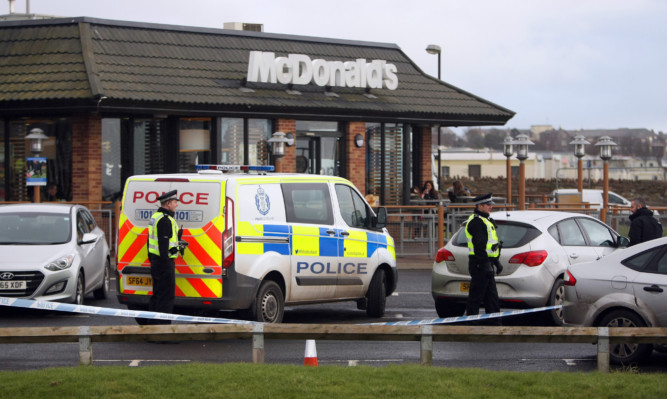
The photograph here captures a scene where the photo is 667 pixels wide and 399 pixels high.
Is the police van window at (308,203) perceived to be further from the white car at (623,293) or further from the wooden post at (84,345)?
the wooden post at (84,345)

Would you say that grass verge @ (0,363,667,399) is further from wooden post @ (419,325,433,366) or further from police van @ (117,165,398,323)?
police van @ (117,165,398,323)

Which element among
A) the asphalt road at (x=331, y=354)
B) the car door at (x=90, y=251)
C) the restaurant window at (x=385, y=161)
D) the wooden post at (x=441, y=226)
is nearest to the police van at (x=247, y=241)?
the asphalt road at (x=331, y=354)

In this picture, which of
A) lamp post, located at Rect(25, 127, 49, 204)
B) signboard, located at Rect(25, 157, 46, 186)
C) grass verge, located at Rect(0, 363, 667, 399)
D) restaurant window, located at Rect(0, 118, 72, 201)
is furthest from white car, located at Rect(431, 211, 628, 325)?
restaurant window, located at Rect(0, 118, 72, 201)

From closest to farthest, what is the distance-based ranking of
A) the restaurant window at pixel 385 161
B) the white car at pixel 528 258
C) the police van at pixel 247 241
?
1. the police van at pixel 247 241
2. the white car at pixel 528 258
3. the restaurant window at pixel 385 161

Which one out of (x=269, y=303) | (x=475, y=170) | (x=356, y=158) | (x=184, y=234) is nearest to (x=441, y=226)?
(x=356, y=158)

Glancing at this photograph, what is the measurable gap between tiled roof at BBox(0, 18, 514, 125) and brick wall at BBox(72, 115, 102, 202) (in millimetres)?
1027

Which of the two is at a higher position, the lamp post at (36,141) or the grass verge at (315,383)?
the lamp post at (36,141)

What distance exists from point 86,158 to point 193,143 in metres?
2.87

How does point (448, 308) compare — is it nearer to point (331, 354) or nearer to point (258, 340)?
point (331, 354)

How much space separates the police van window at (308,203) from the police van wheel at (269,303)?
3.07 ft

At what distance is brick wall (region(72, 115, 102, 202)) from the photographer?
2289 cm

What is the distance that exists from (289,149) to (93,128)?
5.23m

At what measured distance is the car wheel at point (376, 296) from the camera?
14.4 m

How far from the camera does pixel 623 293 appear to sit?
419 inches
